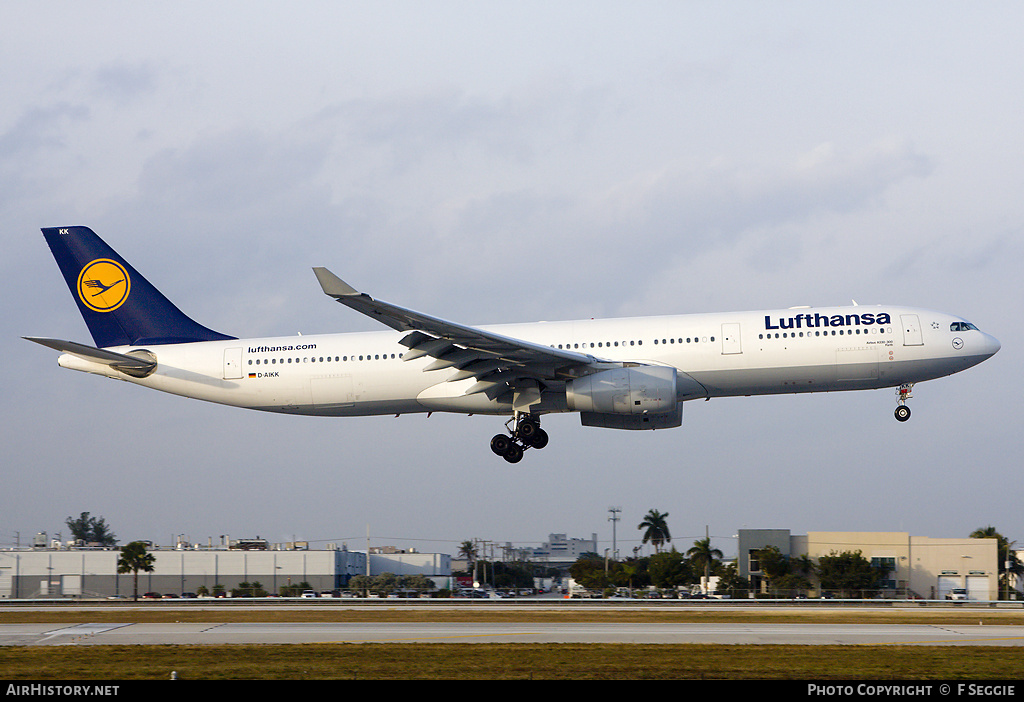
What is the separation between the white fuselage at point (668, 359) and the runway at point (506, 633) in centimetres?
791

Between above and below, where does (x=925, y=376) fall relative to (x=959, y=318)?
below

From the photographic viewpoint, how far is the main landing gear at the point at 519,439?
34.2 m

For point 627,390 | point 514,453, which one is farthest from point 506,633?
point 514,453

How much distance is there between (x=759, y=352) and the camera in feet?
104

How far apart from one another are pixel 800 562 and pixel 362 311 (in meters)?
50.1

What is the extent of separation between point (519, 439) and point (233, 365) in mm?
10654

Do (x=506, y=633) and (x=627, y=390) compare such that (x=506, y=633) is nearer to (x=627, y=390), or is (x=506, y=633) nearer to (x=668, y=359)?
(x=627, y=390)

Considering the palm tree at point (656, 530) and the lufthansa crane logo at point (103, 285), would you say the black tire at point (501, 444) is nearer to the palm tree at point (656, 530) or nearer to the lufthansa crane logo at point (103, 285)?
the lufthansa crane logo at point (103, 285)

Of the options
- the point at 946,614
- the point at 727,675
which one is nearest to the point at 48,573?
the point at 946,614

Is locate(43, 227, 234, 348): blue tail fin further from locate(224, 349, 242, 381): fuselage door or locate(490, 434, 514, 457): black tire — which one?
locate(490, 434, 514, 457): black tire

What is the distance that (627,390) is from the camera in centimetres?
3117

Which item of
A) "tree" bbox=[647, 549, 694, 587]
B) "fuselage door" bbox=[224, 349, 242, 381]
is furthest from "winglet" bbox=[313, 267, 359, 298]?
"tree" bbox=[647, 549, 694, 587]
